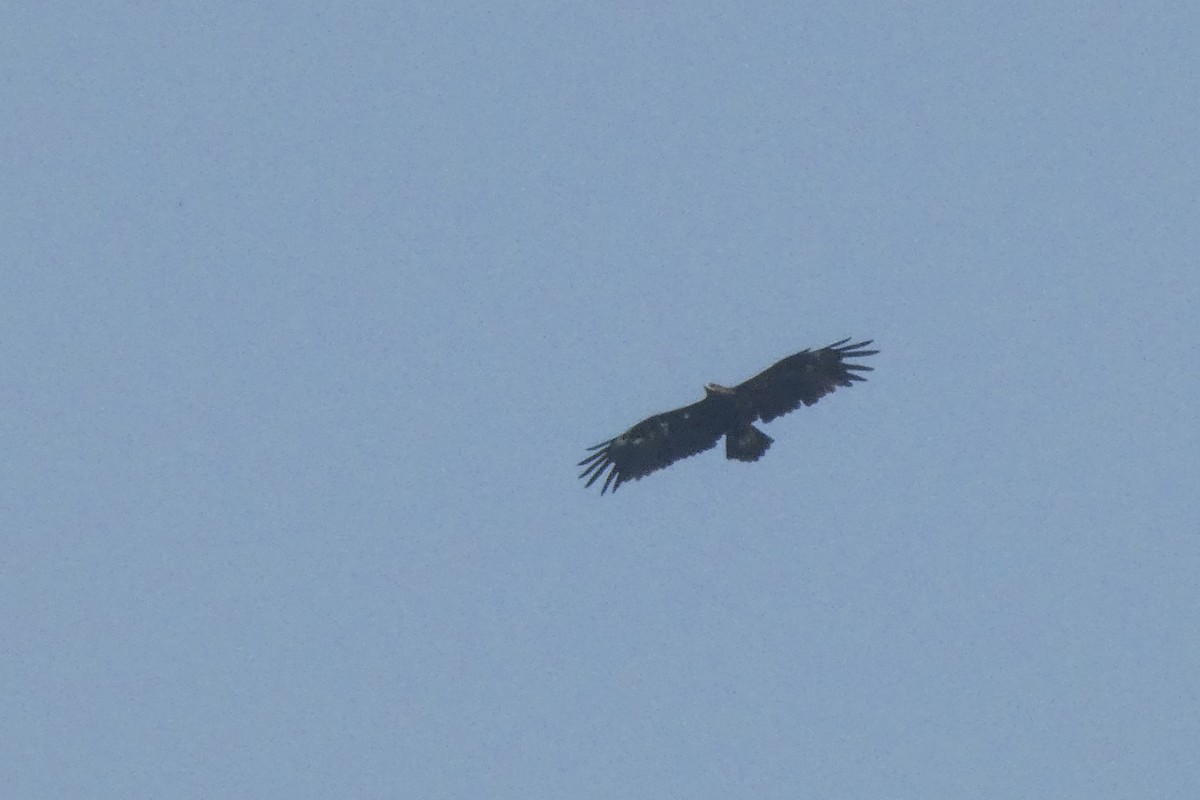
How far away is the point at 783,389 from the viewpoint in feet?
134

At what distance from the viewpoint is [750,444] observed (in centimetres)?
4094

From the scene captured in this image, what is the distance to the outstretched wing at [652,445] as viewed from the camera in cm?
4144

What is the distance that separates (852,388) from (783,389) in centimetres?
84

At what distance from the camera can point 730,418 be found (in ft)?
135

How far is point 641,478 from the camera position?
4172 centimetres

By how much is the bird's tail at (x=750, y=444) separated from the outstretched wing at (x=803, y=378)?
336mm

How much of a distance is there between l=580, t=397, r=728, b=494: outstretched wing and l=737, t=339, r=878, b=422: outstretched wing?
818 millimetres

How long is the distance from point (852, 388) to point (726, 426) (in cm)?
166

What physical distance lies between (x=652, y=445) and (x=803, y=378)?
2.20 metres

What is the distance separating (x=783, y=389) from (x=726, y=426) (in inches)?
34.9

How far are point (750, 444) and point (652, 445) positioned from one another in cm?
140

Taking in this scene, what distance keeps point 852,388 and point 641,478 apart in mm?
2965

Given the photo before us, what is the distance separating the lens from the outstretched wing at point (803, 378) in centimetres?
4062

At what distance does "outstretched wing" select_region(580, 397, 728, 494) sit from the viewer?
41.4 metres
